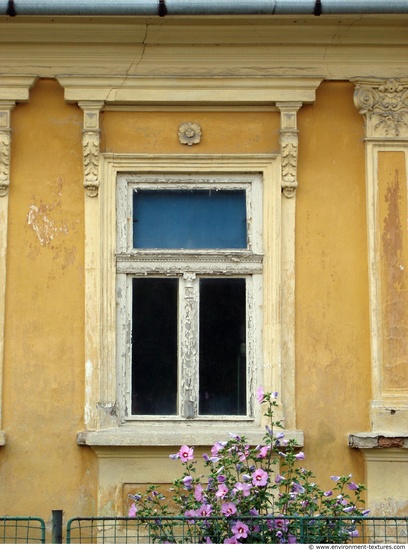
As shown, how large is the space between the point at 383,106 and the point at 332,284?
122 cm

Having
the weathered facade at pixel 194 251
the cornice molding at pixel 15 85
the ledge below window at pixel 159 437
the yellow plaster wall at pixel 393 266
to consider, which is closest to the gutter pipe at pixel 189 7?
the weathered facade at pixel 194 251

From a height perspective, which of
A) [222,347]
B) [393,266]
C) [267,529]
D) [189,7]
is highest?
[189,7]

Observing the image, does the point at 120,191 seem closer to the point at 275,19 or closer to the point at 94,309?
the point at 94,309

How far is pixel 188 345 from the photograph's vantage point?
8.04m

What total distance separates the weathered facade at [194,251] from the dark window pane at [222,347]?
7 cm

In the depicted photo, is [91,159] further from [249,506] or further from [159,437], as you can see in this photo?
[249,506]

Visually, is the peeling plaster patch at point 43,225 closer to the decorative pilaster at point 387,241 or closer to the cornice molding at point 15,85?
the cornice molding at point 15,85

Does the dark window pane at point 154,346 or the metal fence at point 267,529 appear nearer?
the metal fence at point 267,529

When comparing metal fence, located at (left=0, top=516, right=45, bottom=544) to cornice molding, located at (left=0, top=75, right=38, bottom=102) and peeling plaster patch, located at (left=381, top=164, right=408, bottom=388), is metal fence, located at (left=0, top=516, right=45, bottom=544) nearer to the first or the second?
peeling plaster patch, located at (left=381, top=164, right=408, bottom=388)

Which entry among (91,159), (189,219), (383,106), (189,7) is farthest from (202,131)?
(383,106)

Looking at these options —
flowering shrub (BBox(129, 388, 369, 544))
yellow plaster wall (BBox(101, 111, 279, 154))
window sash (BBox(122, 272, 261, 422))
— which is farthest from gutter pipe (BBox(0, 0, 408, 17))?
flowering shrub (BBox(129, 388, 369, 544))

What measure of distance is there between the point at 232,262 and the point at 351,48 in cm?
161

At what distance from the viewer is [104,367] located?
790 centimetres

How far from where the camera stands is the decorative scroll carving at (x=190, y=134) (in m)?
8.12
